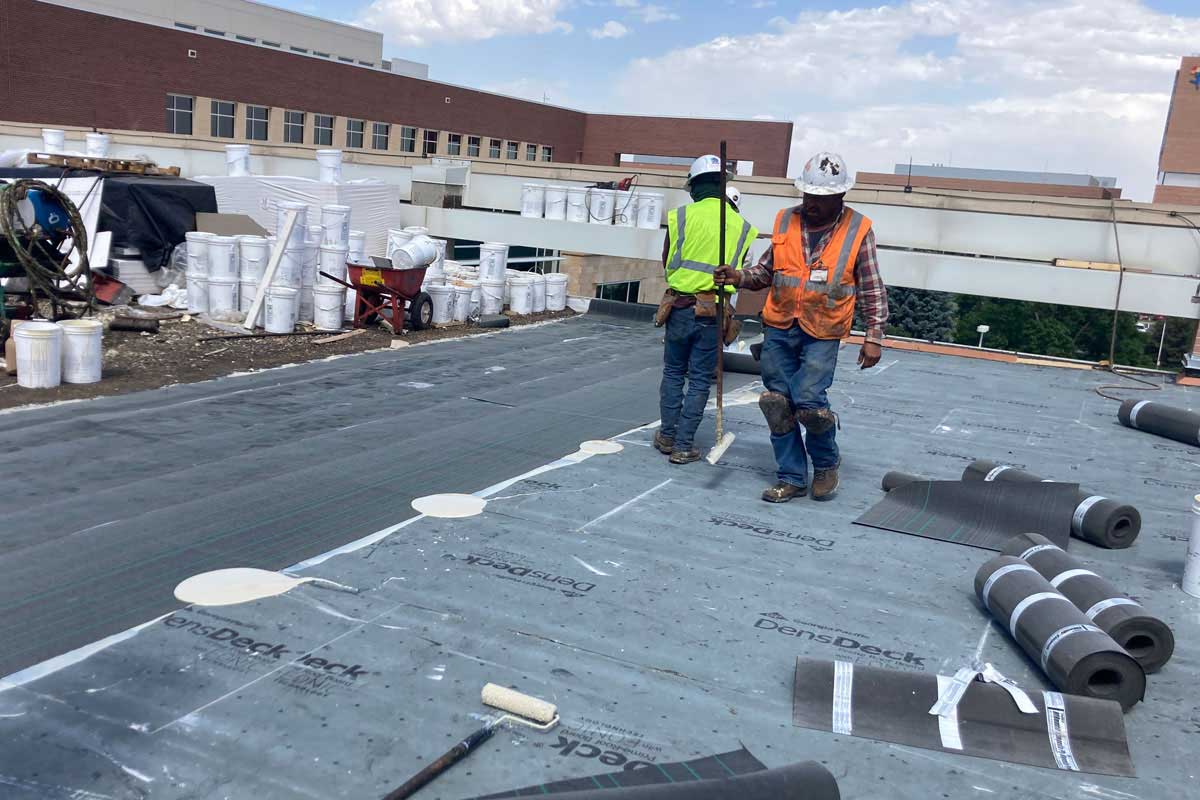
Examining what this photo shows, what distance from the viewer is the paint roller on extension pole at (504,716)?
260cm

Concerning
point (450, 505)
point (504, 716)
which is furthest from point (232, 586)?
point (504, 716)

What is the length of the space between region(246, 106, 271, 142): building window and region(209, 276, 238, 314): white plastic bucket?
2900 centimetres

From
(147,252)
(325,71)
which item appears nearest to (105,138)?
(147,252)

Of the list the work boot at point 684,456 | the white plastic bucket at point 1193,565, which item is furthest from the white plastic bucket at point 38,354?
the white plastic bucket at point 1193,565

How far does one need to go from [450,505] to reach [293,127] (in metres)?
39.1

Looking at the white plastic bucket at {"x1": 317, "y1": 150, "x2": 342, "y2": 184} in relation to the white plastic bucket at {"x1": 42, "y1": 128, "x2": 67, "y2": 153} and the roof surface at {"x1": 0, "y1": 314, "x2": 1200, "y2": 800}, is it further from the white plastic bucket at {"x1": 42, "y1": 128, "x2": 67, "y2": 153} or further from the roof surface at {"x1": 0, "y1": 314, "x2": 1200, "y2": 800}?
the roof surface at {"x1": 0, "y1": 314, "x2": 1200, "y2": 800}

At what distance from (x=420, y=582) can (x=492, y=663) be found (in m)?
0.74

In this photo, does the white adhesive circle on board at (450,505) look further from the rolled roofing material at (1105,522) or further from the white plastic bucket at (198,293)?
the white plastic bucket at (198,293)

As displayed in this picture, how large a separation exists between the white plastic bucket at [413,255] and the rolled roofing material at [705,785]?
1018cm

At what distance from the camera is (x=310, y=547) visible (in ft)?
14.0

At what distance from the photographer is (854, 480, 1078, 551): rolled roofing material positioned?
4.62 m

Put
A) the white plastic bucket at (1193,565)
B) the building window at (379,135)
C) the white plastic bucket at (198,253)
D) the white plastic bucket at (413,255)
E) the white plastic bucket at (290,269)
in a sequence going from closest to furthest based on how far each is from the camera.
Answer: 1. the white plastic bucket at (1193,565)
2. the white plastic bucket at (198,253)
3. the white plastic bucket at (290,269)
4. the white plastic bucket at (413,255)
5. the building window at (379,135)

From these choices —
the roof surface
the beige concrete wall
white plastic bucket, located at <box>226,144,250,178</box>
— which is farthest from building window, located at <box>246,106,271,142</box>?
the roof surface

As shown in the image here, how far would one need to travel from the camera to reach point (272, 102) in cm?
3828
